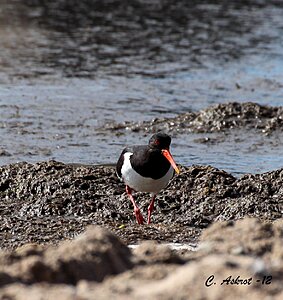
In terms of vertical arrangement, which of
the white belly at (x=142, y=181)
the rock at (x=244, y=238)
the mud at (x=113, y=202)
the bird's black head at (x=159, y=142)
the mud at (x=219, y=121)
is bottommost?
the mud at (x=219, y=121)

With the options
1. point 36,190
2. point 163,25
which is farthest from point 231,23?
point 36,190

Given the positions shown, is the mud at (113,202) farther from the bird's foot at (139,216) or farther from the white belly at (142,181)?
the white belly at (142,181)

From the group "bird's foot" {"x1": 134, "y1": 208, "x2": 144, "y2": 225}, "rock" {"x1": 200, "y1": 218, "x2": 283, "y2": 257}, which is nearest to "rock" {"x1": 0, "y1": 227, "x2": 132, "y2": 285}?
"rock" {"x1": 200, "y1": 218, "x2": 283, "y2": 257}

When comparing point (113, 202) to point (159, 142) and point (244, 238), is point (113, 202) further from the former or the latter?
point (244, 238)

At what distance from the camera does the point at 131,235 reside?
7.22 m

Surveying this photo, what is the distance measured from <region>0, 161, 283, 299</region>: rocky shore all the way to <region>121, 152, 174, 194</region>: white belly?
305mm

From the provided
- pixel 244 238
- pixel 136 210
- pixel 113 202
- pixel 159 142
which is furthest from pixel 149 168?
pixel 244 238

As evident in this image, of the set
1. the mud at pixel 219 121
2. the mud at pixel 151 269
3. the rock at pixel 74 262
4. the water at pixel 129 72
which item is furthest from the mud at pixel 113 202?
the mud at pixel 219 121

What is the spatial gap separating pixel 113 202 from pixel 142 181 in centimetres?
61

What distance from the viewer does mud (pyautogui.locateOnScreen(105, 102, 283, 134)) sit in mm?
12605

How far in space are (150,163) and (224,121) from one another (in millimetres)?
4861

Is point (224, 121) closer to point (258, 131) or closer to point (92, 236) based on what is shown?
point (258, 131)

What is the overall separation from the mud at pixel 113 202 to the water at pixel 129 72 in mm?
1627

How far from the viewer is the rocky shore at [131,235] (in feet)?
12.8
